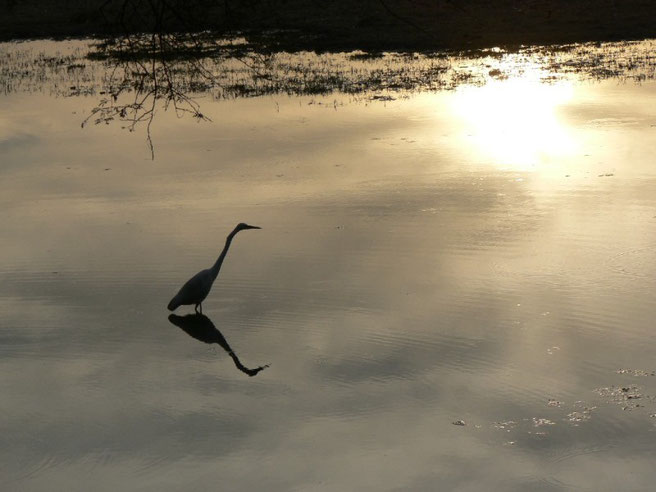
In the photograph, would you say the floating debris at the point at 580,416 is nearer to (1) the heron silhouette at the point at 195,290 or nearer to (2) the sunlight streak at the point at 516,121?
(1) the heron silhouette at the point at 195,290

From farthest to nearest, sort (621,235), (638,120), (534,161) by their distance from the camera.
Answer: (638,120)
(534,161)
(621,235)

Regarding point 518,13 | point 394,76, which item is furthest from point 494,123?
point 518,13

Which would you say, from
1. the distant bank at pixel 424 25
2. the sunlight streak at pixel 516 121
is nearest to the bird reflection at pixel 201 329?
the sunlight streak at pixel 516 121

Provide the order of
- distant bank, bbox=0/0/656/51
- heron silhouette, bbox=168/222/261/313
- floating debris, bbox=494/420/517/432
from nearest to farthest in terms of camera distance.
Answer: floating debris, bbox=494/420/517/432 → heron silhouette, bbox=168/222/261/313 → distant bank, bbox=0/0/656/51

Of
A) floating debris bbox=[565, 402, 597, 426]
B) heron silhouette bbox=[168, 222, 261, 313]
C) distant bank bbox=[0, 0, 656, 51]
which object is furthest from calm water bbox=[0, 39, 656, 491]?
distant bank bbox=[0, 0, 656, 51]

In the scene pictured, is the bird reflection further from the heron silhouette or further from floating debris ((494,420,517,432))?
floating debris ((494,420,517,432))

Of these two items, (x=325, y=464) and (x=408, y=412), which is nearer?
(x=325, y=464)

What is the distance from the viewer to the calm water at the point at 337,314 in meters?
7.27

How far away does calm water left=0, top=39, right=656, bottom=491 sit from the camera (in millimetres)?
7270

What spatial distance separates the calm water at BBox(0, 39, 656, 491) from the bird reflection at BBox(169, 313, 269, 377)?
0.03 meters

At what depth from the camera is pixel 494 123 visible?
18.8 meters

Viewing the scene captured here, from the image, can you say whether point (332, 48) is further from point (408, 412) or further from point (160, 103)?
point (408, 412)

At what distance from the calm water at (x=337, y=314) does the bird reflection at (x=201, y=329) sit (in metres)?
0.03

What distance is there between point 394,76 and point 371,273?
47.4 feet
